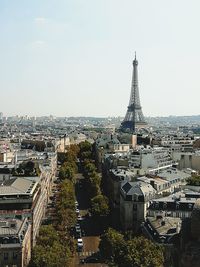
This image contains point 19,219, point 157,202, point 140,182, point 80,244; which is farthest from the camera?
point 140,182

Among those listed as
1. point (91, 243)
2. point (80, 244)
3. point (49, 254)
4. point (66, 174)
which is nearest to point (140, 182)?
point (91, 243)

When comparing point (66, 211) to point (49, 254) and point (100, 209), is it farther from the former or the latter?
point (49, 254)

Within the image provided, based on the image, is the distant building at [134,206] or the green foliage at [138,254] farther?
the distant building at [134,206]

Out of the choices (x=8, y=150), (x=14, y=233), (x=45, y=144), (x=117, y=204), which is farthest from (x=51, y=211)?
(x=45, y=144)

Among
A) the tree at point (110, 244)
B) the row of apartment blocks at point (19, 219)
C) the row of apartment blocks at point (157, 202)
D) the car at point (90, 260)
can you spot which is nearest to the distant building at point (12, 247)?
the row of apartment blocks at point (19, 219)

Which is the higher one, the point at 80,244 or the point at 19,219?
the point at 19,219

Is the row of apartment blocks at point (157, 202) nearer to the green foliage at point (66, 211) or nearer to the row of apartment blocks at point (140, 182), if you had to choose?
the row of apartment blocks at point (140, 182)

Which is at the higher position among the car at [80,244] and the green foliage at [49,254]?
the green foliage at [49,254]

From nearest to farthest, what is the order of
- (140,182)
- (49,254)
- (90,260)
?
(49,254) < (90,260) < (140,182)

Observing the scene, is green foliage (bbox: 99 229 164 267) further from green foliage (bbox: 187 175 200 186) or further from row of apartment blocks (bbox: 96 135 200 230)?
green foliage (bbox: 187 175 200 186)

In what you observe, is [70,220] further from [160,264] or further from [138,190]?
[160,264]

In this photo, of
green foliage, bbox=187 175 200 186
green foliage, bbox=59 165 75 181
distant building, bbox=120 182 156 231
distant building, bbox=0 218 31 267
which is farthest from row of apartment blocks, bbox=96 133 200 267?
distant building, bbox=0 218 31 267
